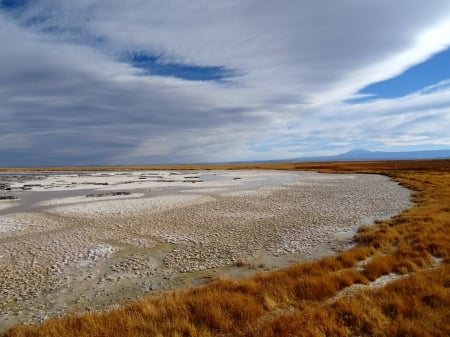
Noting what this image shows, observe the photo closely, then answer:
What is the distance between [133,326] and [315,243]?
1103 cm

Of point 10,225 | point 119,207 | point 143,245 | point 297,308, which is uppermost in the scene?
point 119,207

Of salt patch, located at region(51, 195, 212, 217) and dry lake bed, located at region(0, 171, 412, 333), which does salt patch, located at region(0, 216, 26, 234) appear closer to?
dry lake bed, located at region(0, 171, 412, 333)

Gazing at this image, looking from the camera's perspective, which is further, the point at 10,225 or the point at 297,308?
the point at 10,225

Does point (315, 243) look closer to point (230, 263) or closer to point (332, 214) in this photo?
point (230, 263)

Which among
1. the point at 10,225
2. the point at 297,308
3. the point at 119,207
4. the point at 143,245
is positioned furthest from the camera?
the point at 119,207

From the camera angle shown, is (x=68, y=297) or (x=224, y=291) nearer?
(x=224, y=291)

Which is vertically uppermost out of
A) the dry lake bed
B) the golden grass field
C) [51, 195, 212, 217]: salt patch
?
[51, 195, 212, 217]: salt patch

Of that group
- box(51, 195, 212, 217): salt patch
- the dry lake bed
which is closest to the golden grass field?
the dry lake bed

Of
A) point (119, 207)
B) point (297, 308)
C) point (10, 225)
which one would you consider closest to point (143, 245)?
point (297, 308)

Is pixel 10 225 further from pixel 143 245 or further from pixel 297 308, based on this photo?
pixel 297 308

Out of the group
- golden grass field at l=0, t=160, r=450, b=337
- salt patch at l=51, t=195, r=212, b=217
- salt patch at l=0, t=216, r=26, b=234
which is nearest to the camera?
golden grass field at l=0, t=160, r=450, b=337

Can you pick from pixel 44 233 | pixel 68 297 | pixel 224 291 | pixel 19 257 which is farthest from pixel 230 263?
pixel 44 233

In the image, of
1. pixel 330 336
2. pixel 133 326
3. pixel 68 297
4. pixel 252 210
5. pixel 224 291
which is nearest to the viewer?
pixel 330 336

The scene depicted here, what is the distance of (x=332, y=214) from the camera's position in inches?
951
